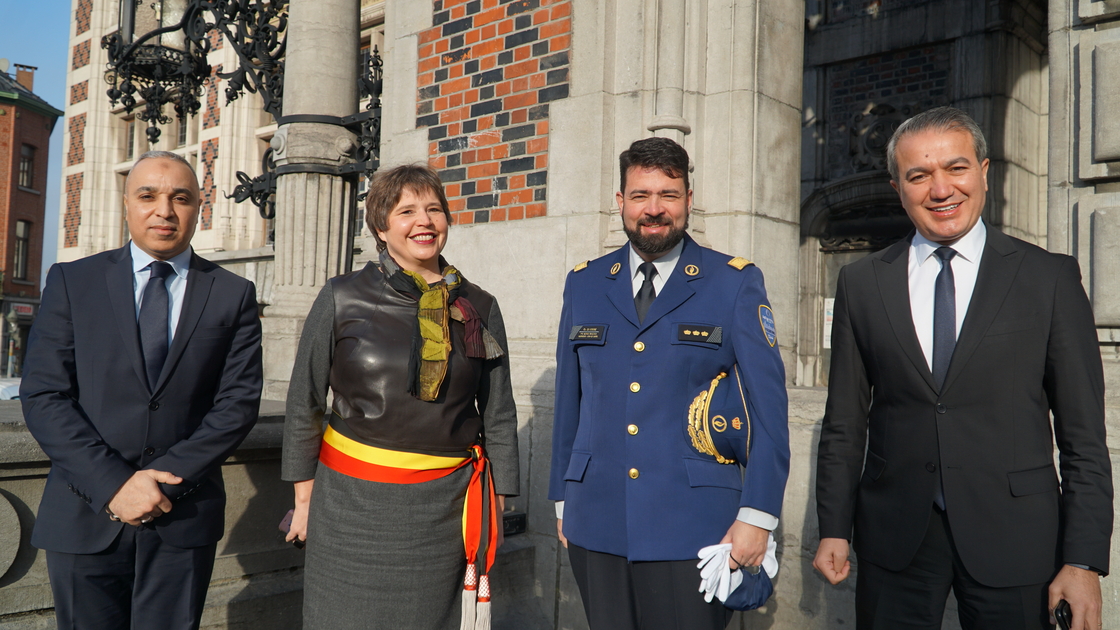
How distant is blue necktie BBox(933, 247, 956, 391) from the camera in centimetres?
198

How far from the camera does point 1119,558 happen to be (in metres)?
2.50

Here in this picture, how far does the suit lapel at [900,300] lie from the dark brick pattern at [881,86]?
8482mm

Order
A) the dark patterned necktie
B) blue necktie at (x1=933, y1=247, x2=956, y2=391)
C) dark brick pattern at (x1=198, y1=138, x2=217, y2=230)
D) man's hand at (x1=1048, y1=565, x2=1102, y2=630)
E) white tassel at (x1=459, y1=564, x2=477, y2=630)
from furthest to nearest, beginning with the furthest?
dark brick pattern at (x1=198, y1=138, x2=217, y2=230) < white tassel at (x1=459, y1=564, x2=477, y2=630) < the dark patterned necktie < blue necktie at (x1=933, y1=247, x2=956, y2=391) < man's hand at (x1=1048, y1=565, x2=1102, y2=630)

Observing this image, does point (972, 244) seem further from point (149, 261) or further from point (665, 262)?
point (149, 261)

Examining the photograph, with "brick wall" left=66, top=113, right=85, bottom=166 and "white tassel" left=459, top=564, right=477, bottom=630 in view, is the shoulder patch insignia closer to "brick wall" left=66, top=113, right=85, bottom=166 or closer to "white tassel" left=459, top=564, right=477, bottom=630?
"white tassel" left=459, top=564, right=477, bottom=630

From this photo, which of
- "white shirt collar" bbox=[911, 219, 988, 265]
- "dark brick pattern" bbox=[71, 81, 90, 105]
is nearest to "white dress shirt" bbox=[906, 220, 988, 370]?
"white shirt collar" bbox=[911, 219, 988, 265]

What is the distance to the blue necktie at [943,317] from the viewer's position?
198 cm

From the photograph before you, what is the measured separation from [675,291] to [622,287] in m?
0.17

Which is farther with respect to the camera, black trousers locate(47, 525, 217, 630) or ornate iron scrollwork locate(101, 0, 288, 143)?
ornate iron scrollwork locate(101, 0, 288, 143)

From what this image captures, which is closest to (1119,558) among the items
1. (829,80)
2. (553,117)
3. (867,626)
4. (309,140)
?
(867,626)

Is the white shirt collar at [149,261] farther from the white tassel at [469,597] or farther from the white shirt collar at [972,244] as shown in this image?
the white shirt collar at [972,244]

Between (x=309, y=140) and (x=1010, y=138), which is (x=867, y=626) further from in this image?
(x=1010, y=138)

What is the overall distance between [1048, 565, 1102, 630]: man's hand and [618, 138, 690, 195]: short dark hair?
1310mm

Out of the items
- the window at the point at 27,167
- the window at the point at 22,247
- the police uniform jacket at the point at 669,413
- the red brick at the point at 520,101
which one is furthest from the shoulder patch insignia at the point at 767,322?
the window at the point at 27,167
